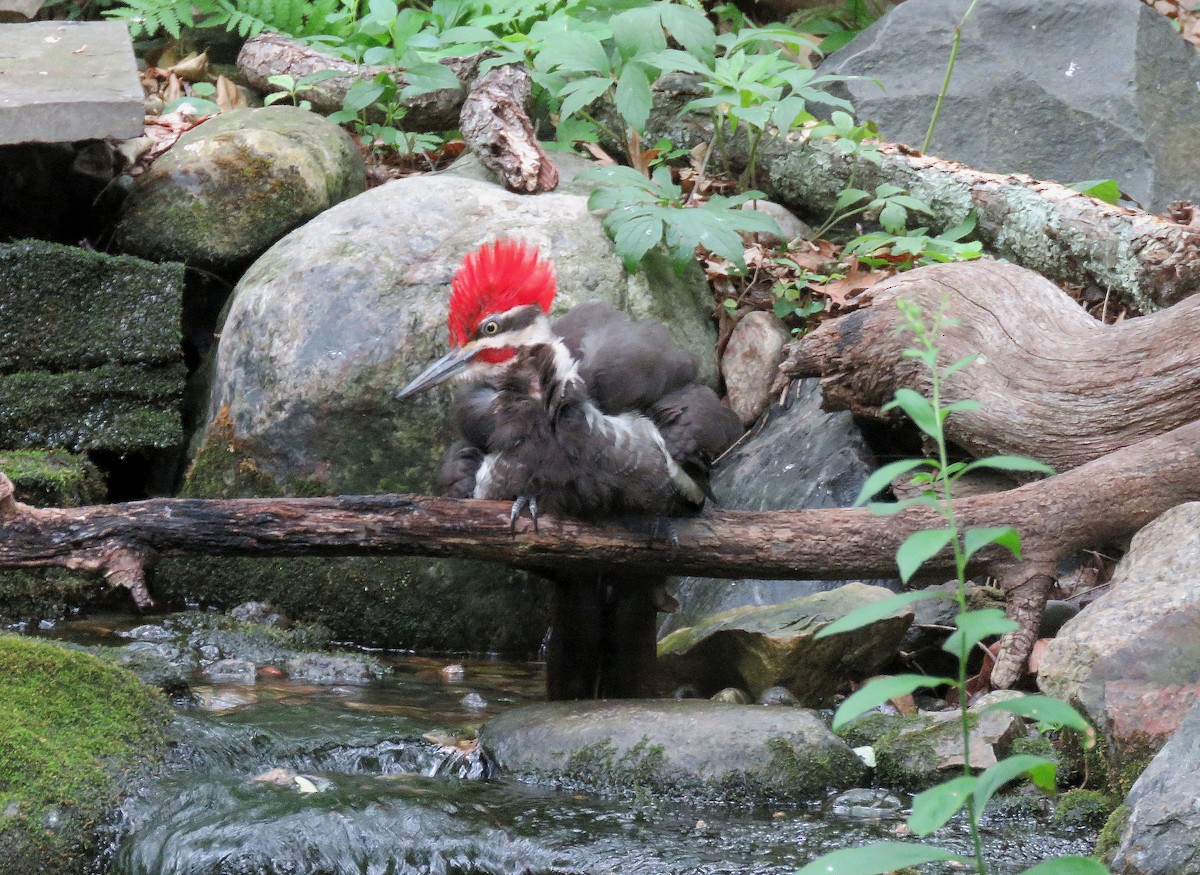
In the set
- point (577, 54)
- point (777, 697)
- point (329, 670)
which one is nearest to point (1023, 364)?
point (777, 697)

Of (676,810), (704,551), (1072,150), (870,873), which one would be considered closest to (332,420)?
(704,551)

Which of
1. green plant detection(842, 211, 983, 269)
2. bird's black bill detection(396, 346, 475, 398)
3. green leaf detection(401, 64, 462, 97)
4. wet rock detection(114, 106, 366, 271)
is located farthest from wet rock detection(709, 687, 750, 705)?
green leaf detection(401, 64, 462, 97)

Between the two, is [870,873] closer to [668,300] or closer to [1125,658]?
[1125,658]

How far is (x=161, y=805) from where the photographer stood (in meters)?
2.97

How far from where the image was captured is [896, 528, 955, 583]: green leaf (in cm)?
150

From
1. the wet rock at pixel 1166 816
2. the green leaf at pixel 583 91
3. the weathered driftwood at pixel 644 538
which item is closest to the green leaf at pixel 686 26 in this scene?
the green leaf at pixel 583 91

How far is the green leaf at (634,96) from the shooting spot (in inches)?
209

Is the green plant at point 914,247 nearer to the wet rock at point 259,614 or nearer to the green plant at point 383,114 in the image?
the green plant at point 383,114

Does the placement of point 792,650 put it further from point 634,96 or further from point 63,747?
point 634,96

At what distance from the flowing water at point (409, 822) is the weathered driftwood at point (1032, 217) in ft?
8.95

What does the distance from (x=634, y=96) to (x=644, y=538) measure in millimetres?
2441

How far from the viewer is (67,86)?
568cm

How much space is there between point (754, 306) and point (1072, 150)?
215 cm

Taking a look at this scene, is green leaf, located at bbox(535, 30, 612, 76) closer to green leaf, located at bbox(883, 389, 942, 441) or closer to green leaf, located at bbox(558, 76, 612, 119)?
green leaf, located at bbox(558, 76, 612, 119)
